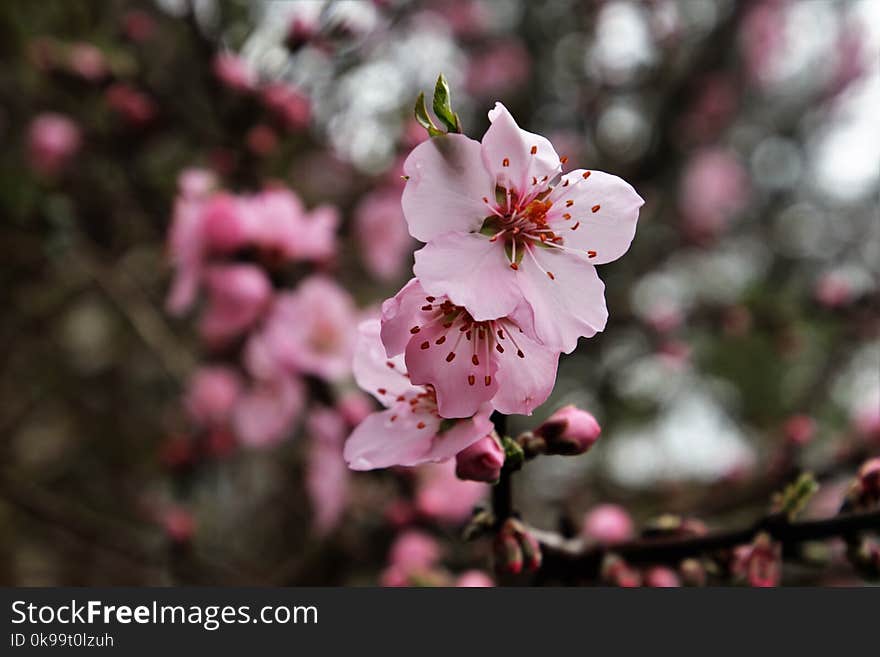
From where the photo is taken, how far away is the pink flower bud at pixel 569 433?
0.82m

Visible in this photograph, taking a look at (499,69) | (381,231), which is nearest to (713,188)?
(499,69)

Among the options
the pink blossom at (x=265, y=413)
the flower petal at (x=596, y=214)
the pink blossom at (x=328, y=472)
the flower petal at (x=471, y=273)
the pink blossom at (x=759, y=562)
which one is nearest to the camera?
the flower petal at (x=471, y=273)

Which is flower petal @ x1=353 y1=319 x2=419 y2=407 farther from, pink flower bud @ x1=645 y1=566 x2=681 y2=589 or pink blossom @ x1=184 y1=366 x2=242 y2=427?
pink blossom @ x1=184 y1=366 x2=242 y2=427

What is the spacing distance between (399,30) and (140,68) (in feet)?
3.00

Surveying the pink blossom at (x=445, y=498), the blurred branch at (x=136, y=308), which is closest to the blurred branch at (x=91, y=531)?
the blurred branch at (x=136, y=308)

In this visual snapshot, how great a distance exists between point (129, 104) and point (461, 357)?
1603 mm

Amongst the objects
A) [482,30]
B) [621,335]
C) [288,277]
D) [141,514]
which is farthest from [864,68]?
[141,514]

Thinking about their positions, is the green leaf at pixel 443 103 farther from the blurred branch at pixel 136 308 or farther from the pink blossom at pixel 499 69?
the pink blossom at pixel 499 69

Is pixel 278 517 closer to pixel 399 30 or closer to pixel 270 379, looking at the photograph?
pixel 270 379

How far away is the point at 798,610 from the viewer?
998 millimetres

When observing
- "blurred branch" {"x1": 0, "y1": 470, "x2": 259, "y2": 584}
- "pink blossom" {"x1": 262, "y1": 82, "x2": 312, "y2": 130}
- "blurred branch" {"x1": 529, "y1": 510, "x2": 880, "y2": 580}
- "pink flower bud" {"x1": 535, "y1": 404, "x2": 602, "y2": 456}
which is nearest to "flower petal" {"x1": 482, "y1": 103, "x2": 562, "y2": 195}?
"pink flower bud" {"x1": 535, "y1": 404, "x2": 602, "y2": 456}

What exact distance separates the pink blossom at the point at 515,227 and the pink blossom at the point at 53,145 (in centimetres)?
191

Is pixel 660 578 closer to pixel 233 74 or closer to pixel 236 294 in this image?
pixel 236 294

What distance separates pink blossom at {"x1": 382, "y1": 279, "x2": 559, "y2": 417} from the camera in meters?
0.75
